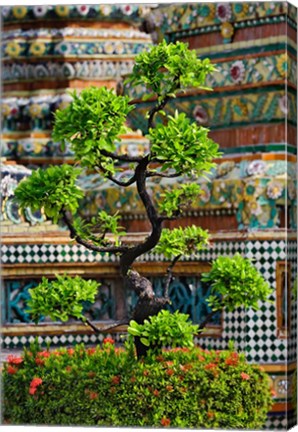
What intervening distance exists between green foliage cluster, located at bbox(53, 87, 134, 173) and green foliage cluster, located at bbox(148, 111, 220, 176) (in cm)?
25

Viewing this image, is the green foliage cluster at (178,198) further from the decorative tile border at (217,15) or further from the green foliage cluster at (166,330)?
the decorative tile border at (217,15)

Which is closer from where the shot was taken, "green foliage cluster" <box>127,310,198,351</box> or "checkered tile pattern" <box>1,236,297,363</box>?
"green foliage cluster" <box>127,310,198,351</box>

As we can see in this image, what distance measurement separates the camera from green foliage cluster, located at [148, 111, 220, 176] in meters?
9.25

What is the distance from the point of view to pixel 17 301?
10.6m

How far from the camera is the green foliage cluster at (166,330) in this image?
9.43 m

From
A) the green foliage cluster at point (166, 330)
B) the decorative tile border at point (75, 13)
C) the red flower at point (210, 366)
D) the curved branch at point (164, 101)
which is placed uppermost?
the decorative tile border at point (75, 13)

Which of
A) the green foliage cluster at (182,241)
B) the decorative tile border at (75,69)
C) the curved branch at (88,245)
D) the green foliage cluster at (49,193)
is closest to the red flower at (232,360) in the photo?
the green foliage cluster at (182,241)

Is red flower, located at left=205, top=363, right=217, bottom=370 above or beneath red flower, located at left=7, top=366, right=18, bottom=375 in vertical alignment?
above

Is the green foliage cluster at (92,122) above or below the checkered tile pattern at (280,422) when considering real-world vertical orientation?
above

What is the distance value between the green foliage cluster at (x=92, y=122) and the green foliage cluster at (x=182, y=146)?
25cm

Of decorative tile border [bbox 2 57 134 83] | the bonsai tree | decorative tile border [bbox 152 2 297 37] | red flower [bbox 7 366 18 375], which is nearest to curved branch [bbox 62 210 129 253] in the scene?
the bonsai tree

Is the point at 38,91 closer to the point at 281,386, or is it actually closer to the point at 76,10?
the point at 76,10

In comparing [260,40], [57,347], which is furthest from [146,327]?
[260,40]

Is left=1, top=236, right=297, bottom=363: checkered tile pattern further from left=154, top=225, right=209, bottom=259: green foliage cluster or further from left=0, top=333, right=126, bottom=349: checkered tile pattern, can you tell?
left=154, top=225, right=209, bottom=259: green foliage cluster
